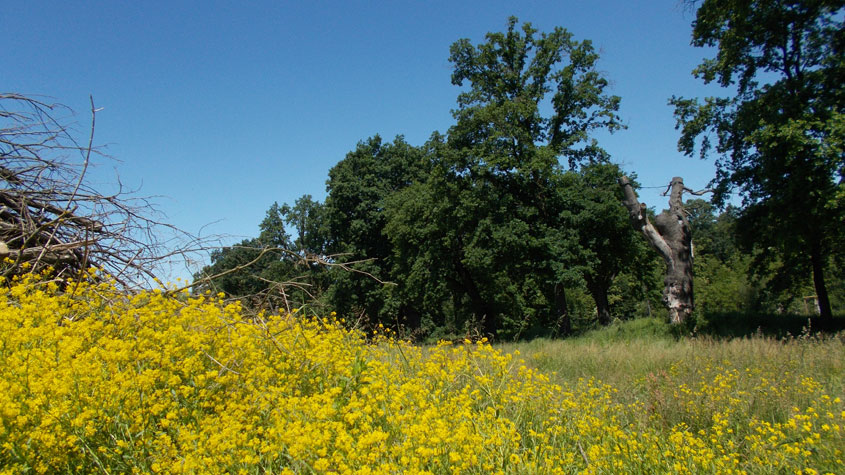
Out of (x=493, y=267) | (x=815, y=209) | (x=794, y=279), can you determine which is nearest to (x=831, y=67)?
(x=815, y=209)

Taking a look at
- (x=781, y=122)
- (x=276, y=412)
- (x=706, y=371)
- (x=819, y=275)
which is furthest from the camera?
(x=819, y=275)

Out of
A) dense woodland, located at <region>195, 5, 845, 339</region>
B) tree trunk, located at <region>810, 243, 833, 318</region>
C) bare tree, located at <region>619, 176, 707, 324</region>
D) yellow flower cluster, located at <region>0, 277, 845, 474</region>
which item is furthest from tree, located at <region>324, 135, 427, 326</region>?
yellow flower cluster, located at <region>0, 277, 845, 474</region>

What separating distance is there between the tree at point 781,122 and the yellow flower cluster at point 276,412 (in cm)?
868

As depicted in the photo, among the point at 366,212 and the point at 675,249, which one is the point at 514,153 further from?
the point at 366,212

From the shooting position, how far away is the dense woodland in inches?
464

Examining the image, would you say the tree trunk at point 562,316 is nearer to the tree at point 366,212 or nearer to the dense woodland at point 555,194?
the dense woodland at point 555,194

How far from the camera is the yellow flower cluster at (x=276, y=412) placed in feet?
8.63

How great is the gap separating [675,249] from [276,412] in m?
13.8

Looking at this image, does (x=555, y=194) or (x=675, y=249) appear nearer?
(x=675, y=249)

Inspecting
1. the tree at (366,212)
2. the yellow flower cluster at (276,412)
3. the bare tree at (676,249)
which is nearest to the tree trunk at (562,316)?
the bare tree at (676,249)

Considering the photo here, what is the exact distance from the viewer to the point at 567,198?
711 inches

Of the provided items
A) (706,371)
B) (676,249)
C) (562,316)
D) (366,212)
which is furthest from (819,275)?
(366,212)

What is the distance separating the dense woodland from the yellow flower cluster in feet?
3.47

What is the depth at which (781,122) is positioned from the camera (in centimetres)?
1170
